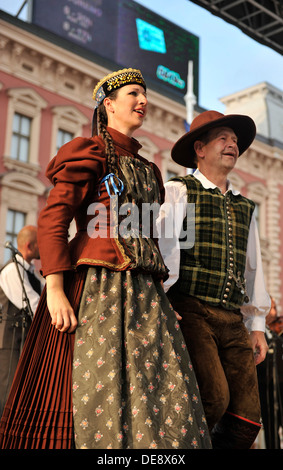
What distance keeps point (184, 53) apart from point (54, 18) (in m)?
7.71

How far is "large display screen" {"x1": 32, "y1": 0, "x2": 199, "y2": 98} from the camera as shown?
68.8 feet

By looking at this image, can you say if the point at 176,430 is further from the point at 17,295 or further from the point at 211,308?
the point at 17,295

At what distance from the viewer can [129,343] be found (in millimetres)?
2340

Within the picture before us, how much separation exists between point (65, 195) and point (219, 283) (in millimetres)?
1004

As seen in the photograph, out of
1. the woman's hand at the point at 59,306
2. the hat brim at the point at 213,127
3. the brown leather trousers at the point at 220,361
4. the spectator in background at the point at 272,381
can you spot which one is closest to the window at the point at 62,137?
the spectator in background at the point at 272,381

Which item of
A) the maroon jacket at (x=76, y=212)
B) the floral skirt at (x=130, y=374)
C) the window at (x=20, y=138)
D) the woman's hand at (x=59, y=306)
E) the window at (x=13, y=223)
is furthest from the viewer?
the window at (x=20, y=138)

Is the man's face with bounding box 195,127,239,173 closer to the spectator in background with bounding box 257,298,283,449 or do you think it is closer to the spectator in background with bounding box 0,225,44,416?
the spectator in background with bounding box 0,225,44,416

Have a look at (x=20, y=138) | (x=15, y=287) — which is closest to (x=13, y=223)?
(x=20, y=138)

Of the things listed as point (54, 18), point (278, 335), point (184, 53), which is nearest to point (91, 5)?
point (54, 18)

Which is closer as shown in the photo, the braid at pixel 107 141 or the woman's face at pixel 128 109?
the braid at pixel 107 141

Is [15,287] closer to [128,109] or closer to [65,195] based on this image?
[128,109]

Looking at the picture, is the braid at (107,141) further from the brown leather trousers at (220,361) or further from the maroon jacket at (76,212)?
the brown leather trousers at (220,361)

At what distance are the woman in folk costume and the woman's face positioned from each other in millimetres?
145

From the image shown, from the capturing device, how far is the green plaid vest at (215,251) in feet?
10.2
